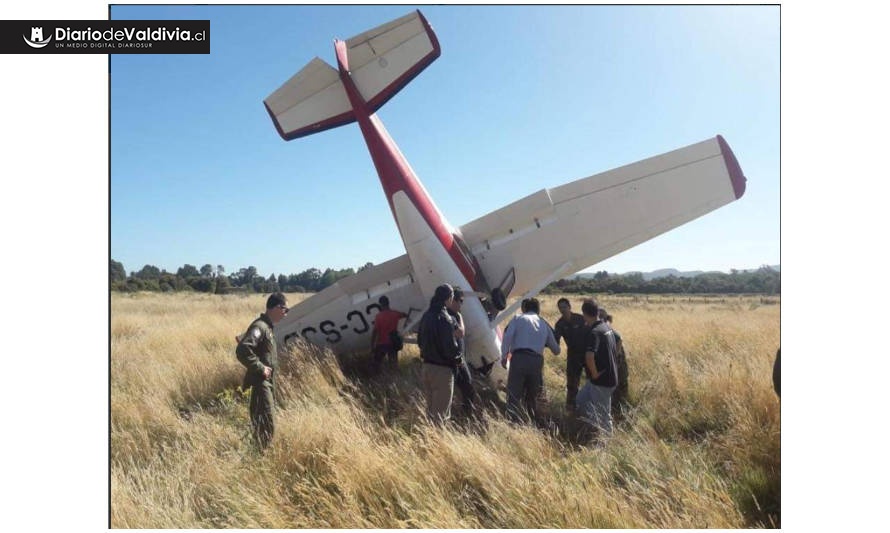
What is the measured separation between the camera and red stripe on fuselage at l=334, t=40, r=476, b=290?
281 inches

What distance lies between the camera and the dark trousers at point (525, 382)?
5.48m

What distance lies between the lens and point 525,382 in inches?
219

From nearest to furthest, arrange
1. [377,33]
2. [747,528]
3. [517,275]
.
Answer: [747,528] → [377,33] → [517,275]

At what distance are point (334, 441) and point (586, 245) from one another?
5.42 metres

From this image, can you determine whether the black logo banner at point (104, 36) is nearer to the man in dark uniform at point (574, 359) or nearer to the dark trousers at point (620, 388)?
the man in dark uniform at point (574, 359)

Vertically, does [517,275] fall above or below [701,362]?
above

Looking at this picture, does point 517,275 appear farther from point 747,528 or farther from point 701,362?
point 747,528

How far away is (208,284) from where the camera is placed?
4653 cm

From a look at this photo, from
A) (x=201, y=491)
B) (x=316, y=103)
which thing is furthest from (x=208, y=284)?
(x=201, y=491)

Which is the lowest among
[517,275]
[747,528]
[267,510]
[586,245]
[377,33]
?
[747,528]

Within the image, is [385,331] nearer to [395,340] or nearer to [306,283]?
[395,340]

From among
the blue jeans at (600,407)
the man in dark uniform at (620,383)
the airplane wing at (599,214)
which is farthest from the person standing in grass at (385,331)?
the blue jeans at (600,407)

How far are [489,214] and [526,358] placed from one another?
3292 mm

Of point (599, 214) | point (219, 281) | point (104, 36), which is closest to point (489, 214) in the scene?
point (599, 214)
